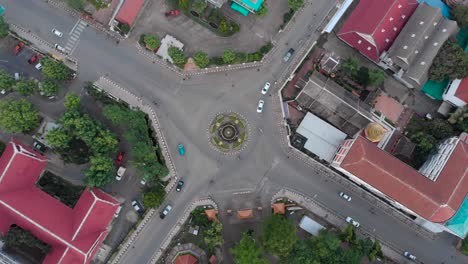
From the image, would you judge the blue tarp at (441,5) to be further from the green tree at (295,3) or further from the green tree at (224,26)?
the green tree at (224,26)

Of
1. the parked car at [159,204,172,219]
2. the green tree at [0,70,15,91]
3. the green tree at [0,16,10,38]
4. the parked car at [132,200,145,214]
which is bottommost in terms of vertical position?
the parked car at [132,200,145,214]

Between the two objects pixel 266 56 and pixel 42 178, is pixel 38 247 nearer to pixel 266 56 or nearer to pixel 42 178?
pixel 42 178

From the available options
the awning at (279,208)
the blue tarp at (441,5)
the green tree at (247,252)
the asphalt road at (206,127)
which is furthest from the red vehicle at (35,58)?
the blue tarp at (441,5)

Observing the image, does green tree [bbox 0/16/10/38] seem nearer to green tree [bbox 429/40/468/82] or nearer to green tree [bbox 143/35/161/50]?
green tree [bbox 143/35/161/50]

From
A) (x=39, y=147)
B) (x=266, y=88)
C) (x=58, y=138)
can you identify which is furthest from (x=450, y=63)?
(x=39, y=147)

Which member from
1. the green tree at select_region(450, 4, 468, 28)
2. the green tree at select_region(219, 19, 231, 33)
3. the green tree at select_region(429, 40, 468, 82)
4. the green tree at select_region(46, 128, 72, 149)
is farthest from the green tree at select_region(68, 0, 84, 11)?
the green tree at select_region(450, 4, 468, 28)

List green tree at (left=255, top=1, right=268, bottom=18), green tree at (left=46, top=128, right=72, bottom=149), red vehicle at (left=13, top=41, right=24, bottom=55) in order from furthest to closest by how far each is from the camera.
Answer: red vehicle at (left=13, top=41, right=24, bottom=55) → green tree at (left=255, top=1, right=268, bottom=18) → green tree at (left=46, top=128, right=72, bottom=149)
